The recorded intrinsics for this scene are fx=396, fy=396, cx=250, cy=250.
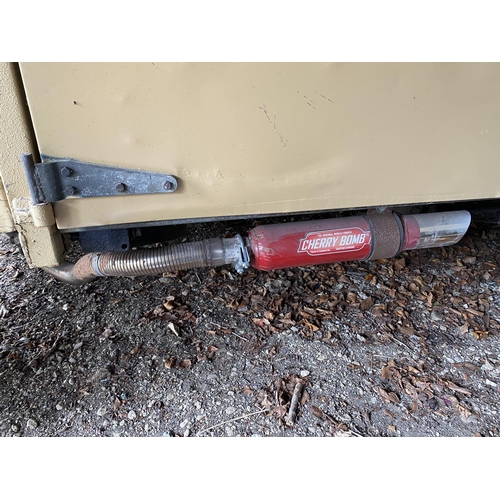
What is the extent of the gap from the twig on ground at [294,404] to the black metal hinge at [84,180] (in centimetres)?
113

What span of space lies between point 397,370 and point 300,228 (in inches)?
36.1

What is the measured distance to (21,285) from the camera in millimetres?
2748

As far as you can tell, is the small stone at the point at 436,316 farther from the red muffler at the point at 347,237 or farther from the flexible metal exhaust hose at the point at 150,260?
the flexible metal exhaust hose at the point at 150,260

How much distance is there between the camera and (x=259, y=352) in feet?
7.07

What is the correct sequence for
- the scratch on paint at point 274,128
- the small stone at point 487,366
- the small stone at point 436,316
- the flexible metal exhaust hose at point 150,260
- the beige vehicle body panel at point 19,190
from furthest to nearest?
the small stone at point 436,316 < the small stone at point 487,366 < the flexible metal exhaust hose at point 150,260 < the scratch on paint at point 274,128 < the beige vehicle body panel at point 19,190

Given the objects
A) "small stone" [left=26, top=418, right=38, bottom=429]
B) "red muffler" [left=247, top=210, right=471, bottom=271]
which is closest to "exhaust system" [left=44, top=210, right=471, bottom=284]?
"red muffler" [left=247, top=210, right=471, bottom=271]

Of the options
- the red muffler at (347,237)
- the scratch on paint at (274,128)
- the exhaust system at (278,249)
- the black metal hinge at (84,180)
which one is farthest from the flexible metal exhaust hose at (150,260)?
the scratch on paint at (274,128)

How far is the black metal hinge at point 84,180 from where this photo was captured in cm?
137

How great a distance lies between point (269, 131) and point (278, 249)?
572 millimetres

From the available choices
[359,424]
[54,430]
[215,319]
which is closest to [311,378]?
[359,424]

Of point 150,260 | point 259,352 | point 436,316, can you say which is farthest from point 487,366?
point 150,260

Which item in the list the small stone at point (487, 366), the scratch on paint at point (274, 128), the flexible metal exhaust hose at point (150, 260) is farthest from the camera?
the small stone at point (487, 366)

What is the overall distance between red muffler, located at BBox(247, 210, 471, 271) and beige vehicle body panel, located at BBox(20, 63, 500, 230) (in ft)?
0.79

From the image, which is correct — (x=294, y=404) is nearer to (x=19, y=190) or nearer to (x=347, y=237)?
(x=347, y=237)
